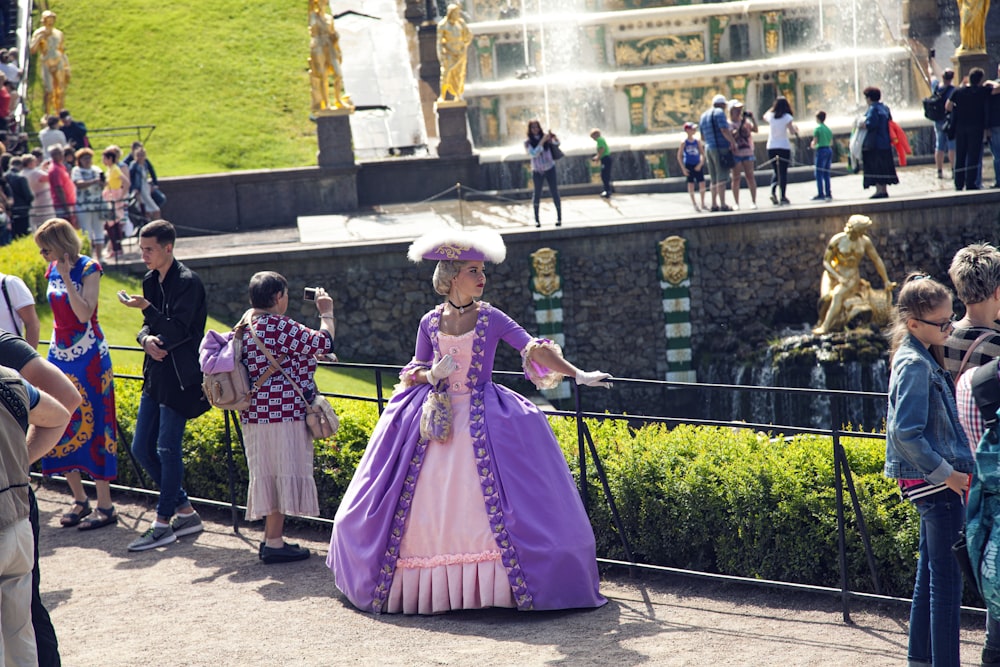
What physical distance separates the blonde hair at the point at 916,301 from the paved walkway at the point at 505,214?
42.6 ft

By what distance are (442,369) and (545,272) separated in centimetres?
1166

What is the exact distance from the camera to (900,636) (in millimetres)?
6094

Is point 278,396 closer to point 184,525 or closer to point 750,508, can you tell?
point 184,525

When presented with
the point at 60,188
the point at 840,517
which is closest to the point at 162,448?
the point at 840,517

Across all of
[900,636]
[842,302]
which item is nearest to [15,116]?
[842,302]

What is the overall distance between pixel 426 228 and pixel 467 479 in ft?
42.6

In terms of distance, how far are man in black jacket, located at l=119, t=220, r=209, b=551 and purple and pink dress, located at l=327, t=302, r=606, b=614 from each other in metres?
1.71

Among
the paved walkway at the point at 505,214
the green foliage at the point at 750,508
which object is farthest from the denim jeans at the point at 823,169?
the green foliage at the point at 750,508

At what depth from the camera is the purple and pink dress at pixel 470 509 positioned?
6.47m

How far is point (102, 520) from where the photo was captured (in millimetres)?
8656

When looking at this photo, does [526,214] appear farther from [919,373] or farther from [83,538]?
[919,373]

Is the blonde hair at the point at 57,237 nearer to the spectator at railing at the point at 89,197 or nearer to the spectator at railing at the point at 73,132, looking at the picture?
the spectator at railing at the point at 89,197

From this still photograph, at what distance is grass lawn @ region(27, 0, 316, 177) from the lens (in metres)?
27.3

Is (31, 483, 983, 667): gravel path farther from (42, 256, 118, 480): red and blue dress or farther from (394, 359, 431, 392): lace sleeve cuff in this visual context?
(394, 359, 431, 392): lace sleeve cuff
